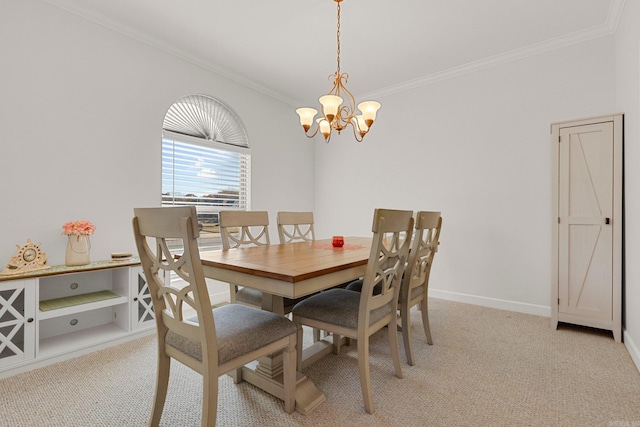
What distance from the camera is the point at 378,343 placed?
2.40 meters

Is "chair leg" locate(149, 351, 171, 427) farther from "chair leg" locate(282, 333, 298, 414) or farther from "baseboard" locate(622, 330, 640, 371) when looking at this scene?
"baseboard" locate(622, 330, 640, 371)

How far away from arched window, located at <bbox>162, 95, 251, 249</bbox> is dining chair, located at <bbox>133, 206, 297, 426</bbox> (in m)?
1.97

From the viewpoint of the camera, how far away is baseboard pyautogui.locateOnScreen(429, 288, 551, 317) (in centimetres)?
303

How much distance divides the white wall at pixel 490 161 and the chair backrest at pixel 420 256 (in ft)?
4.61

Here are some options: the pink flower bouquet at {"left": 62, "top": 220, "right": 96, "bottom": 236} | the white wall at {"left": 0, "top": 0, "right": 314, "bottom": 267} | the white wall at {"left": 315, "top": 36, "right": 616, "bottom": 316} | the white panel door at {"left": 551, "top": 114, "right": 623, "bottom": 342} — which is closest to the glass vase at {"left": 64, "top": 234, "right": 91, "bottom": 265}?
the pink flower bouquet at {"left": 62, "top": 220, "right": 96, "bottom": 236}

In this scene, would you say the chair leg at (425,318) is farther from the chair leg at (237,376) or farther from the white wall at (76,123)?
the white wall at (76,123)

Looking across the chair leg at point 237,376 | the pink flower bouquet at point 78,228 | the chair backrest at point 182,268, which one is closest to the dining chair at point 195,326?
the chair backrest at point 182,268

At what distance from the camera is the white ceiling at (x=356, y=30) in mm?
2436

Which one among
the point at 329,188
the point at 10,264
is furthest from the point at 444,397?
the point at 329,188

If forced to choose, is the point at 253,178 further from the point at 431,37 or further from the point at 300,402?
the point at 300,402

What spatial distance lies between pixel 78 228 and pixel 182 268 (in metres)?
1.61

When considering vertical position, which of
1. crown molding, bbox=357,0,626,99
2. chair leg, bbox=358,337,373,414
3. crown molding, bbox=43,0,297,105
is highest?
crown molding, bbox=357,0,626,99

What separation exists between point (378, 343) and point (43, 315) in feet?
7.63

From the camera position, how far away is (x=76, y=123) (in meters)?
2.44
